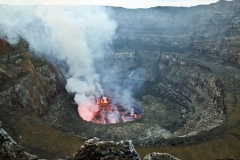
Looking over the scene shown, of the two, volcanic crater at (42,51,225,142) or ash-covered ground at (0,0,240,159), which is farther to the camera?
volcanic crater at (42,51,225,142)

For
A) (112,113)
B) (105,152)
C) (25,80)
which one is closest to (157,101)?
(112,113)

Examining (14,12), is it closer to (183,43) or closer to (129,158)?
(183,43)

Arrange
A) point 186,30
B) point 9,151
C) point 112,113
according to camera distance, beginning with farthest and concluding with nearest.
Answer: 1. point 186,30
2. point 112,113
3. point 9,151

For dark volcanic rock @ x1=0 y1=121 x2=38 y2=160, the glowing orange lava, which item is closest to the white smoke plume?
the glowing orange lava

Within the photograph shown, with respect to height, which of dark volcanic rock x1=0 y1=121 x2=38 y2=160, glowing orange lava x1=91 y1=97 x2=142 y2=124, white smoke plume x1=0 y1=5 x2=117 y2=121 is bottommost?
dark volcanic rock x1=0 y1=121 x2=38 y2=160

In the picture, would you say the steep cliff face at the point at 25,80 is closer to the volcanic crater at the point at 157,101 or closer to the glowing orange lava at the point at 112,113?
the volcanic crater at the point at 157,101

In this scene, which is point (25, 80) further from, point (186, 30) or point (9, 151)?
point (186, 30)

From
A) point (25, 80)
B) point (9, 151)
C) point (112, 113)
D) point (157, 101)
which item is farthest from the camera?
point (157, 101)

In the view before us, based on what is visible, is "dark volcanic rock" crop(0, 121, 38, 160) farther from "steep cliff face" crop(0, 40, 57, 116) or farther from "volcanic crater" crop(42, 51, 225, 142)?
"volcanic crater" crop(42, 51, 225, 142)

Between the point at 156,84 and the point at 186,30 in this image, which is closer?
the point at 156,84
